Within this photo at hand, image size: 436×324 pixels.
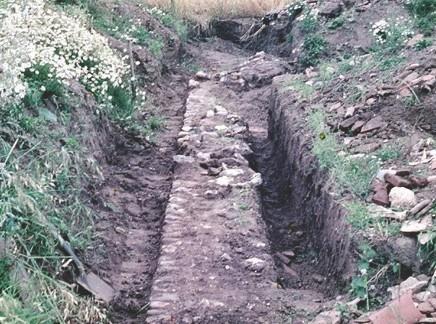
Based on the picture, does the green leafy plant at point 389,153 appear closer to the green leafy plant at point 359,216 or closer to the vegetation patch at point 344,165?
the vegetation patch at point 344,165

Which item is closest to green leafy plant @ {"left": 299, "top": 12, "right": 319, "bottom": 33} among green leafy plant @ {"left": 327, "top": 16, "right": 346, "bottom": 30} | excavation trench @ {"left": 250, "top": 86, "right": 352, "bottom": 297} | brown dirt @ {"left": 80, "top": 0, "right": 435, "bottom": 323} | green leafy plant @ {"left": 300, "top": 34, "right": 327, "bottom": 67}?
green leafy plant @ {"left": 327, "top": 16, "right": 346, "bottom": 30}

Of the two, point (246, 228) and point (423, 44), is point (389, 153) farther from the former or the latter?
point (423, 44)

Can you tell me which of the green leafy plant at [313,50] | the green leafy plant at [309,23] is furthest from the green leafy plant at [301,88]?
the green leafy plant at [309,23]

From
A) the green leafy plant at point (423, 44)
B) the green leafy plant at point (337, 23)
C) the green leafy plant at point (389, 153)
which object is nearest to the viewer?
the green leafy plant at point (389, 153)

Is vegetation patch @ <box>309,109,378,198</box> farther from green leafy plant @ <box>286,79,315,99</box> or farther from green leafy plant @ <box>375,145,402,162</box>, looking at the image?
green leafy plant @ <box>286,79,315,99</box>

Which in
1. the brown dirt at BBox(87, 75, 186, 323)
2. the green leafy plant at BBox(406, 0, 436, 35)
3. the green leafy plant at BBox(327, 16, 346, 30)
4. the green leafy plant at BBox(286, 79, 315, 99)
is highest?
the green leafy plant at BBox(406, 0, 436, 35)

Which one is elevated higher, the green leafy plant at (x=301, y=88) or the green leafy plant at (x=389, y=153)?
the green leafy plant at (x=389, y=153)

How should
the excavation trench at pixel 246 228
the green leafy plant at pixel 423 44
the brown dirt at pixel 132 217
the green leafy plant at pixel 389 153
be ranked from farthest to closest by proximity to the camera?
the green leafy plant at pixel 423 44, the green leafy plant at pixel 389 153, the brown dirt at pixel 132 217, the excavation trench at pixel 246 228

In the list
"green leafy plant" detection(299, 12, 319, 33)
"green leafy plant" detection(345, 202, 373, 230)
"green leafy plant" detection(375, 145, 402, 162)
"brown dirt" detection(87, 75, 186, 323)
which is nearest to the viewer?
"green leafy plant" detection(345, 202, 373, 230)

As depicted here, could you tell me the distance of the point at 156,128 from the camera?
23.6 ft

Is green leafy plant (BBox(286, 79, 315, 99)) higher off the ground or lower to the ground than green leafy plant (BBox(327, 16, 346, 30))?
lower

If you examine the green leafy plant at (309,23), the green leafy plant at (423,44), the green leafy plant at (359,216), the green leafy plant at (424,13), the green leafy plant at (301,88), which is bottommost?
the green leafy plant at (301,88)

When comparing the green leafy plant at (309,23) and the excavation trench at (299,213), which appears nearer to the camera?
the excavation trench at (299,213)

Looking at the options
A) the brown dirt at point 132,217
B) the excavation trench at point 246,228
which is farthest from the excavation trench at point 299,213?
the brown dirt at point 132,217
